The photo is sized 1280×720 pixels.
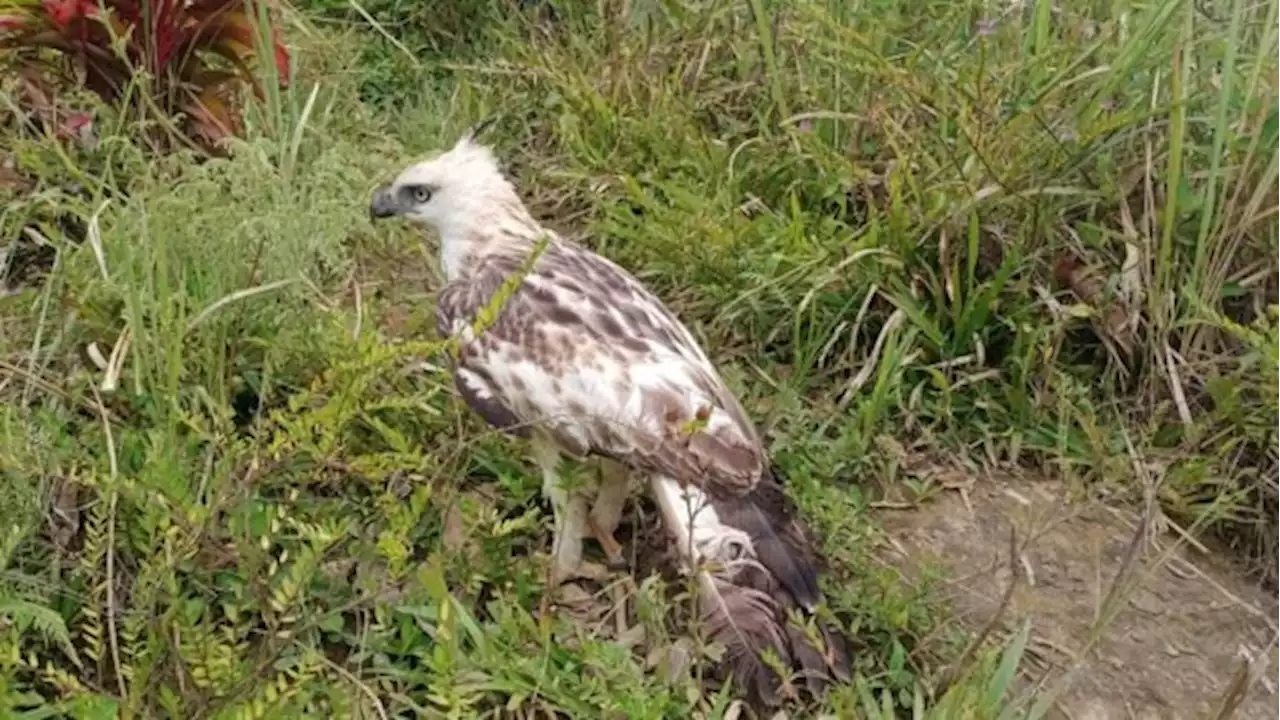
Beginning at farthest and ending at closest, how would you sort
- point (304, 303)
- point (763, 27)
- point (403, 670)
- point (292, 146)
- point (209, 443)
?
point (763, 27)
point (292, 146)
point (304, 303)
point (209, 443)
point (403, 670)

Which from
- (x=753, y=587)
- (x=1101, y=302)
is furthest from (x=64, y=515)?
(x=1101, y=302)

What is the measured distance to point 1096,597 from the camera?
3.05 m

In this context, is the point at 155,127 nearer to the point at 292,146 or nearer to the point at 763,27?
the point at 292,146

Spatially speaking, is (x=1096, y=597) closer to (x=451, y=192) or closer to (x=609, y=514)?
→ (x=609, y=514)

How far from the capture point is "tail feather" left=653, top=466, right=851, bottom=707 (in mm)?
2590

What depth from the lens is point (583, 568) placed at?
2.98 metres

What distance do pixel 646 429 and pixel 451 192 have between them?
0.89 m

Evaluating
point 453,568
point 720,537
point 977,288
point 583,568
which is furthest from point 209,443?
point 977,288

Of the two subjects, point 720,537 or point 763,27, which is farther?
point 763,27

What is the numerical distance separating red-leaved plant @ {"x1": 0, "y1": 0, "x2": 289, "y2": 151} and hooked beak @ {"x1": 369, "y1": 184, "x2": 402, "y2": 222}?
0.65 meters

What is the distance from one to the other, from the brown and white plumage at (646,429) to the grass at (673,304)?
0.11 m

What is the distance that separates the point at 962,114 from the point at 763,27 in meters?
0.74

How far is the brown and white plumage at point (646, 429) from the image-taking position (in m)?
2.62

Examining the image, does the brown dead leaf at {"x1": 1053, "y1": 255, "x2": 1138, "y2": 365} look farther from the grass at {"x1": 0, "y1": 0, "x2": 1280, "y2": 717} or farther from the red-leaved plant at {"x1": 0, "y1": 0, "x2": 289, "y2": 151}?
the red-leaved plant at {"x1": 0, "y1": 0, "x2": 289, "y2": 151}
